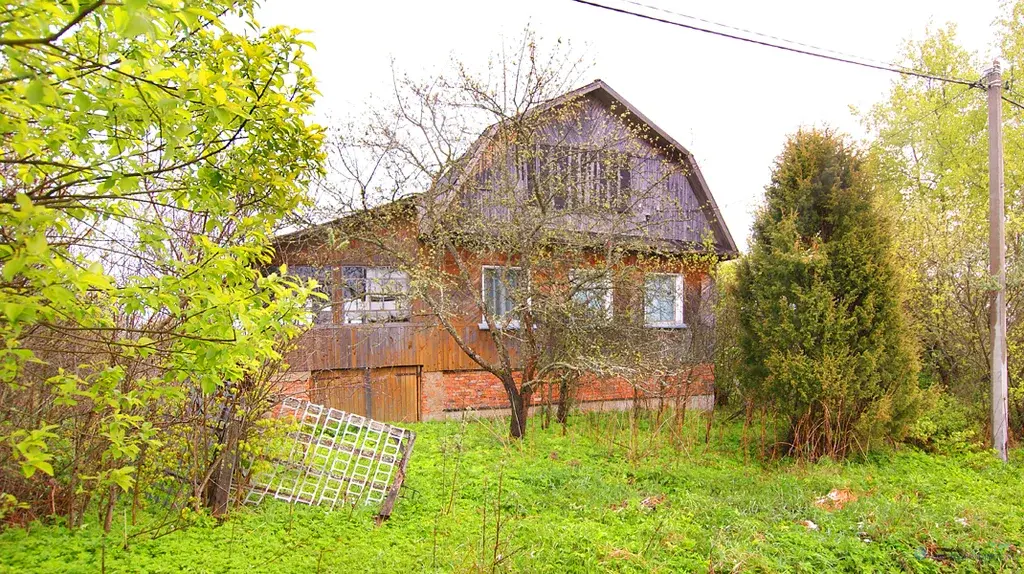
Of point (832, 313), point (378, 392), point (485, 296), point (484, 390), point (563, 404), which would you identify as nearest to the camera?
point (832, 313)

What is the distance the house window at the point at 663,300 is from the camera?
10.4 m

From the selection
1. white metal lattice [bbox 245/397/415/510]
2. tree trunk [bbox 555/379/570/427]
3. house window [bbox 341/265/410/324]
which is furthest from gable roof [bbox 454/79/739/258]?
white metal lattice [bbox 245/397/415/510]

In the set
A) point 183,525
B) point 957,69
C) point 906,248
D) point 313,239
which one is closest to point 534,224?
point 313,239

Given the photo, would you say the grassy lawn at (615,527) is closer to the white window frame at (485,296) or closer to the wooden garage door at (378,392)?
the white window frame at (485,296)

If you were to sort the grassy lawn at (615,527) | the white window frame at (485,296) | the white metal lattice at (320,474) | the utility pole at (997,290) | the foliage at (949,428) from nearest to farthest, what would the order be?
the grassy lawn at (615,527), the white metal lattice at (320,474), the utility pole at (997,290), the foliage at (949,428), the white window frame at (485,296)

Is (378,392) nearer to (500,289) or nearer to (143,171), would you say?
(500,289)

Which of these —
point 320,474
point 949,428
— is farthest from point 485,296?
point 949,428

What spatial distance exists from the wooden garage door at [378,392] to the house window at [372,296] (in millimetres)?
942

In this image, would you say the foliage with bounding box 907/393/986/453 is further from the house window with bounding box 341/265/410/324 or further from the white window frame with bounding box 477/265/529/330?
the house window with bounding box 341/265/410/324

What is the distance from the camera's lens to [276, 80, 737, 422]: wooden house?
9172 millimetres

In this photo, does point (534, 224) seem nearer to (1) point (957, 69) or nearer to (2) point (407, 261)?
(2) point (407, 261)

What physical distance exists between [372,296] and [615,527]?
5.38 m

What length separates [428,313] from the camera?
30.2 feet

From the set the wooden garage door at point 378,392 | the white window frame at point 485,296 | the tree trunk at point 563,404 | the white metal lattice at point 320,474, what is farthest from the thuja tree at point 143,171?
the tree trunk at point 563,404
